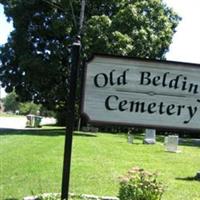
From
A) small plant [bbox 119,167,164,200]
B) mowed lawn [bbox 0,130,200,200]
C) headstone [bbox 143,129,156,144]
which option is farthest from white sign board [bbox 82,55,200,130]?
headstone [bbox 143,129,156,144]

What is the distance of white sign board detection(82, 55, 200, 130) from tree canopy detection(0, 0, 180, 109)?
31.8m

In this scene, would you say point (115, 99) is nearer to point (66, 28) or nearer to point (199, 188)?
point (199, 188)

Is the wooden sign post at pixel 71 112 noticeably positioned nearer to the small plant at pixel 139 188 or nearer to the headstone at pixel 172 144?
the small plant at pixel 139 188

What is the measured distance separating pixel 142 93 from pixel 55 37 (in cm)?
3678

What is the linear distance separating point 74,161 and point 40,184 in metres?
6.07

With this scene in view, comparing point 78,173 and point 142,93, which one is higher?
point 142,93

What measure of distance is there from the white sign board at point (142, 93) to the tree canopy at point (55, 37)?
3177cm

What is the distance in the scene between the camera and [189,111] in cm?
580

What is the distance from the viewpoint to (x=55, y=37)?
138ft

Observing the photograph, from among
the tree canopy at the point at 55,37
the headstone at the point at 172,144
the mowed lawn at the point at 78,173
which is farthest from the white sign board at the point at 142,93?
the tree canopy at the point at 55,37

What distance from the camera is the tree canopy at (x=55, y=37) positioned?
38.8 meters

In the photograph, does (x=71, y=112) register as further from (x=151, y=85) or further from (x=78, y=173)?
(x=78, y=173)

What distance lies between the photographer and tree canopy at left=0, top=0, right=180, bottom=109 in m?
38.8

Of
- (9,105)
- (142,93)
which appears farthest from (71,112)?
(9,105)
